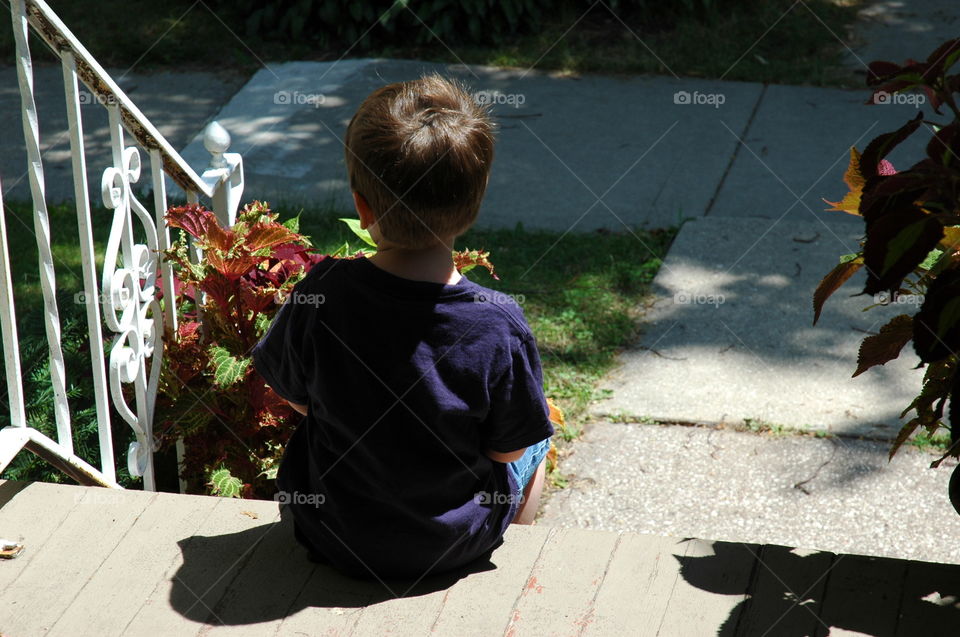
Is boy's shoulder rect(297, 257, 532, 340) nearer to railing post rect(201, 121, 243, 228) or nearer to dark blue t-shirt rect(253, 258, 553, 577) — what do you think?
dark blue t-shirt rect(253, 258, 553, 577)

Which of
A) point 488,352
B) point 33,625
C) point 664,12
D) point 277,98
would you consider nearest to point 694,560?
point 488,352

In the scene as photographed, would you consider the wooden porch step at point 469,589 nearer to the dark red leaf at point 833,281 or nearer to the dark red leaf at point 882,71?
the dark red leaf at point 833,281

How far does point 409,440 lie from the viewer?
1947 millimetres

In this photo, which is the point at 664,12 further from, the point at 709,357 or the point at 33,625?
the point at 33,625

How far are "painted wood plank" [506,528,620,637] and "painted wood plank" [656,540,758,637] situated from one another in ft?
0.51

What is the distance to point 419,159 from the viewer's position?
70.4 inches

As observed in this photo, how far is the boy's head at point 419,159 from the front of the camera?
1.79 meters

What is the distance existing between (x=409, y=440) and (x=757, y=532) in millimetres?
1521

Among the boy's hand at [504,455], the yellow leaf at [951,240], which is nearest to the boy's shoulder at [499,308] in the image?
the boy's hand at [504,455]

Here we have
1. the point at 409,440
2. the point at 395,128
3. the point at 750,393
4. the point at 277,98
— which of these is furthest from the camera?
the point at 277,98

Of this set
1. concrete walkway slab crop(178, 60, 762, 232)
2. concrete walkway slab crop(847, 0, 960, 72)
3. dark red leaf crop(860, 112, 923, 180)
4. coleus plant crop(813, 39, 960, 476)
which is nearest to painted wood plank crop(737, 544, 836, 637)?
coleus plant crop(813, 39, 960, 476)

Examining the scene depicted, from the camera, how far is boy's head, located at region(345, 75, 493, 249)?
1.79 meters

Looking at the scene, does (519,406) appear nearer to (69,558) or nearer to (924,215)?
(924,215)

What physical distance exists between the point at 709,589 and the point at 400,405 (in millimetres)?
722
